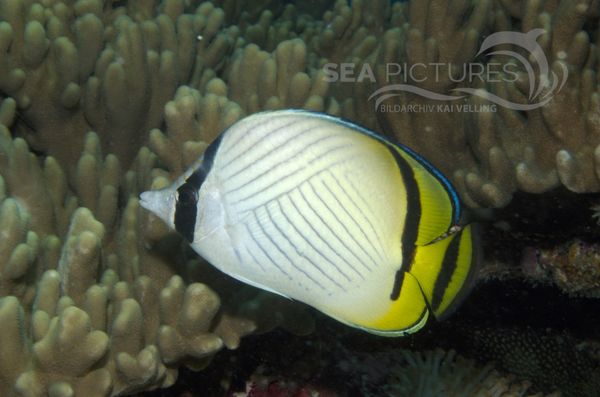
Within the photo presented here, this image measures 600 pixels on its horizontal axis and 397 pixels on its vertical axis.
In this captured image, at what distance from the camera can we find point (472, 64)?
329cm

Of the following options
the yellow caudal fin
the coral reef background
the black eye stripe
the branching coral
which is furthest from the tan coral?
the yellow caudal fin

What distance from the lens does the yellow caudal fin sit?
4.62 feet

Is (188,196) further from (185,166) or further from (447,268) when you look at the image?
(185,166)

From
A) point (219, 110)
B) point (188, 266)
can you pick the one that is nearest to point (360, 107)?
point (219, 110)

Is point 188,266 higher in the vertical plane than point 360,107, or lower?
lower

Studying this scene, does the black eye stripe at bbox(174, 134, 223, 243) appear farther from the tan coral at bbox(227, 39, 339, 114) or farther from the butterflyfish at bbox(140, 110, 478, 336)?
the tan coral at bbox(227, 39, 339, 114)

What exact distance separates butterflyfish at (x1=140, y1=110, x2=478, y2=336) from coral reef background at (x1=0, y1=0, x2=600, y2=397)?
66cm

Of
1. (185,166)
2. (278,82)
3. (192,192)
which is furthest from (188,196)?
(278,82)

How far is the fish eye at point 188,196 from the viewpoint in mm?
1497

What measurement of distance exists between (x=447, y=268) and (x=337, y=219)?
1.01 feet

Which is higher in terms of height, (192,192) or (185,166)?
(192,192)

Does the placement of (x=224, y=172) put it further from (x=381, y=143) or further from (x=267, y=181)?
(x=381, y=143)

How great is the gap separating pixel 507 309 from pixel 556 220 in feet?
2.17

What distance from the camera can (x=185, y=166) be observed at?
2311mm
